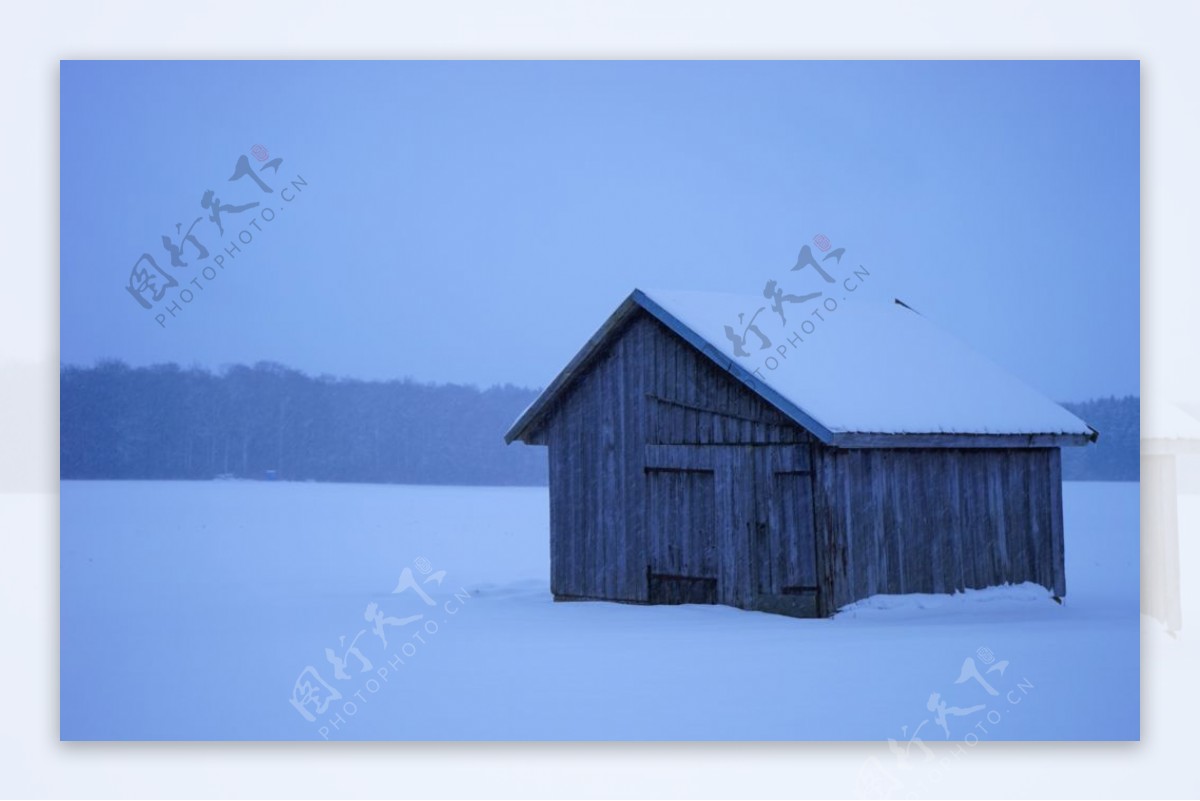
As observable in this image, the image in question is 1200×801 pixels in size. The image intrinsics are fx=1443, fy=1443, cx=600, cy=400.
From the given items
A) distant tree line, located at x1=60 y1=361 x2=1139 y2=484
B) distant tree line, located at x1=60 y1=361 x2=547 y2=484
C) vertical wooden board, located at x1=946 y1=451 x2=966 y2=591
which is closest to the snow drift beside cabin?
vertical wooden board, located at x1=946 y1=451 x2=966 y2=591

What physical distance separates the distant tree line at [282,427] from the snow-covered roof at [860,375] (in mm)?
2431

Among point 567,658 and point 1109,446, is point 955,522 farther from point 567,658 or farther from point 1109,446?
point 567,658

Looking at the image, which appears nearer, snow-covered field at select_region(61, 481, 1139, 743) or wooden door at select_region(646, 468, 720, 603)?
snow-covered field at select_region(61, 481, 1139, 743)

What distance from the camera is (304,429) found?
19.8m

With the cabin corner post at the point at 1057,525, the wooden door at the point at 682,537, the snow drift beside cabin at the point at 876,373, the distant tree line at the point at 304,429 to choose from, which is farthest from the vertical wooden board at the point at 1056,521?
the wooden door at the point at 682,537

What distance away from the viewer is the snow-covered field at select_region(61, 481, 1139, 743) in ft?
42.4

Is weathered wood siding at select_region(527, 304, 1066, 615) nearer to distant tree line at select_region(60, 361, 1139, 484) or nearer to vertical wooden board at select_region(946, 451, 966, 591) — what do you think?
vertical wooden board at select_region(946, 451, 966, 591)

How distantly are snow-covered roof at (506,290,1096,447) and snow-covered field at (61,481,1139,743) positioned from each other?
50.5 inches

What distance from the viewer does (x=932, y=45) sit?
43.1ft

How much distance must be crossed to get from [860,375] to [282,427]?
7.95 m

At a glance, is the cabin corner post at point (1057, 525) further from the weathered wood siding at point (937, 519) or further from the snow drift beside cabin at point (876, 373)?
the snow drift beside cabin at point (876, 373)

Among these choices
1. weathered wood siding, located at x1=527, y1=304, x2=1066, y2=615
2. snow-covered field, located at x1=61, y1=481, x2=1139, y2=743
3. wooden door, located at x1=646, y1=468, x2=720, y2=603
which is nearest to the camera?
snow-covered field, located at x1=61, y1=481, x2=1139, y2=743

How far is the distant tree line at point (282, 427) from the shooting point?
46.8 ft

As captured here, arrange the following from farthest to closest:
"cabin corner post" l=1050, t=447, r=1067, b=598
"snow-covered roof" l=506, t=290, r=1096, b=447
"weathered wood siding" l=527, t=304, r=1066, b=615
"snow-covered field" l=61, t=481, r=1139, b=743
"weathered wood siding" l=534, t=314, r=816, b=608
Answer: "cabin corner post" l=1050, t=447, r=1067, b=598 → "weathered wood siding" l=534, t=314, r=816, b=608 → "weathered wood siding" l=527, t=304, r=1066, b=615 → "snow-covered roof" l=506, t=290, r=1096, b=447 → "snow-covered field" l=61, t=481, r=1139, b=743
